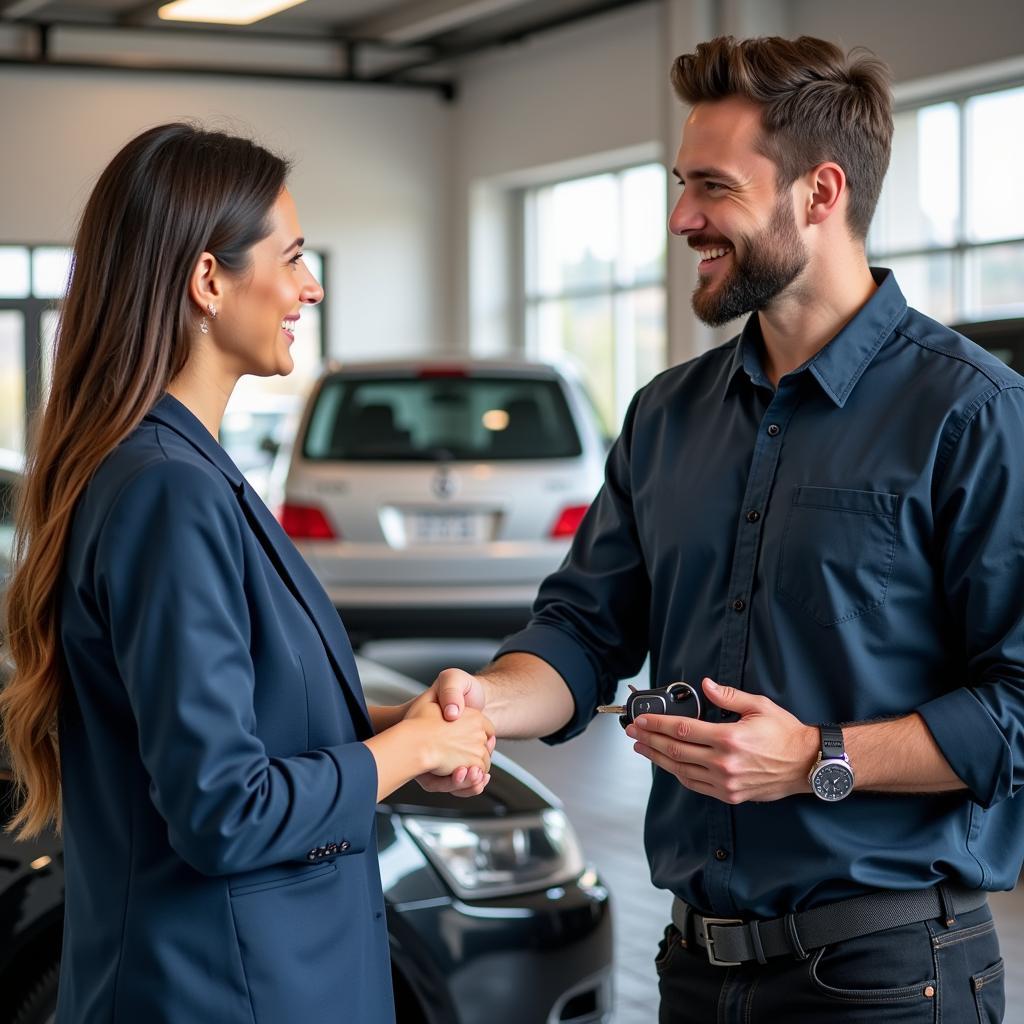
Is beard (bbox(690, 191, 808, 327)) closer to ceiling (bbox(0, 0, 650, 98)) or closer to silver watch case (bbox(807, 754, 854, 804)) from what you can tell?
silver watch case (bbox(807, 754, 854, 804))

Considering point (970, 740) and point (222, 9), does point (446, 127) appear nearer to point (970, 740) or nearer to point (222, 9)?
point (222, 9)

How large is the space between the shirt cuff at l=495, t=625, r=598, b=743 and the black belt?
1.46ft

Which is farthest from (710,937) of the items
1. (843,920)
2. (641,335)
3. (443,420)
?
(641,335)

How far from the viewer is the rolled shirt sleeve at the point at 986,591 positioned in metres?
1.91

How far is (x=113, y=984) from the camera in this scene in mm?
1740

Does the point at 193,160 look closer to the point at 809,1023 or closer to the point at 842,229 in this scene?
the point at 842,229

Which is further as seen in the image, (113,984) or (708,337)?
Result: (708,337)

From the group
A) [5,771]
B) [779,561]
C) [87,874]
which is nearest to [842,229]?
[779,561]

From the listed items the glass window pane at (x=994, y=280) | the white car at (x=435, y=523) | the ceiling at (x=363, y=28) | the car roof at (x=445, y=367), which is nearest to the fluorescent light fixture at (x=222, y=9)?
the ceiling at (x=363, y=28)

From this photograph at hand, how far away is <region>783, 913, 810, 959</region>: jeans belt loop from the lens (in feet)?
6.53

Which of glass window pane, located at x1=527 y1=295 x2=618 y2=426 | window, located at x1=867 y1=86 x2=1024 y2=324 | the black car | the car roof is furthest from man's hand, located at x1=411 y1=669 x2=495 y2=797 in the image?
glass window pane, located at x1=527 y1=295 x2=618 y2=426

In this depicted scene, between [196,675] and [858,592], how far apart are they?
0.85m

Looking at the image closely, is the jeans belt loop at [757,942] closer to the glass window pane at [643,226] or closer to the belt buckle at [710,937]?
the belt buckle at [710,937]

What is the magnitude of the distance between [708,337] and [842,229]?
951cm
